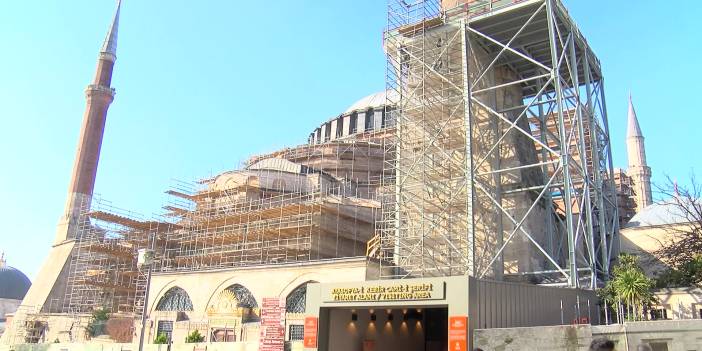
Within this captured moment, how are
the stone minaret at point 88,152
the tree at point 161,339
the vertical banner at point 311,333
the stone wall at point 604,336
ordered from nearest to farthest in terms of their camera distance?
1. the stone wall at point 604,336
2. the vertical banner at point 311,333
3. the tree at point 161,339
4. the stone minaret at point 88,152

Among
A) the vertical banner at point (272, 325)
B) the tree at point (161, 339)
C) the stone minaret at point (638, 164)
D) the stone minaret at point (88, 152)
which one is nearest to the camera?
the vertical banner at point (272, 325)

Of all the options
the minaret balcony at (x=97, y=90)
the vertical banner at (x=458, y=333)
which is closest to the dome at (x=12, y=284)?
the minaret balcony at (x=97, y=90)

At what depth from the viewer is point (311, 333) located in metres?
24.8

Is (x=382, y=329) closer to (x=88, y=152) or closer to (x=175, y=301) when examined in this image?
(x=175, y=301)

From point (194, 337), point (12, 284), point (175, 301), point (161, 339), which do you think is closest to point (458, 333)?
point (194, 337)

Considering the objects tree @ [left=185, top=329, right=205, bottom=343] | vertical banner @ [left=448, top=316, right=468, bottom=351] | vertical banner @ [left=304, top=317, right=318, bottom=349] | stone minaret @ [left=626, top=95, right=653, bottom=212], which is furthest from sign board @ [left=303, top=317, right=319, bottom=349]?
stone minaret @ [left=626, top=95, right=653, bottom=212]

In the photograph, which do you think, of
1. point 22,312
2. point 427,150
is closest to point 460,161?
point 427,150

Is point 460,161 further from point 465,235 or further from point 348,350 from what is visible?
point 348,350

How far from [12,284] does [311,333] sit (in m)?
95.9

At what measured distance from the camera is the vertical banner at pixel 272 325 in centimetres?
2970

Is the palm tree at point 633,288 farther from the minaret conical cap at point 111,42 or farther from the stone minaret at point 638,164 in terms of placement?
the minaret conical cap at point 111,42

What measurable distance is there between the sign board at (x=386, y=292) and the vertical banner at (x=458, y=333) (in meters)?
1.07

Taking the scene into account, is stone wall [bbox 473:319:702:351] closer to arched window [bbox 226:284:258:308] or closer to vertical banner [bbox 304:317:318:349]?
vertical banner [bbox 304:317:318:349]

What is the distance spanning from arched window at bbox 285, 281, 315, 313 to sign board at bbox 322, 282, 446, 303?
9113 mm
